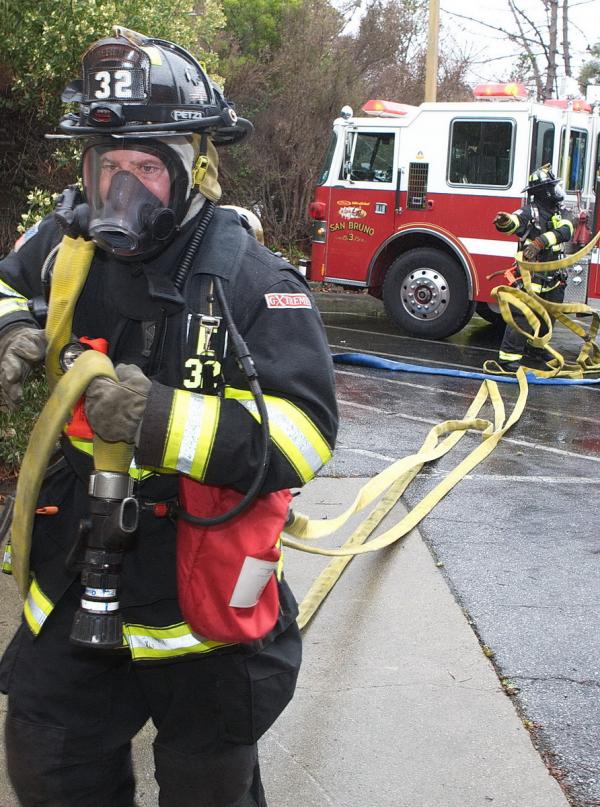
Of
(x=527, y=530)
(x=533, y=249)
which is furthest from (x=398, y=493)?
(x=533, y=249)

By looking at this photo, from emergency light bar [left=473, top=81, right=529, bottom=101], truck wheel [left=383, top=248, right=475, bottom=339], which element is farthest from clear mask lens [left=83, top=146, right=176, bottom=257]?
emergency light bar [left=473, top=81, right=529, bottom=101]

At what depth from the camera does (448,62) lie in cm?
2242

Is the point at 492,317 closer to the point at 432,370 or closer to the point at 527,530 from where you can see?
the point at 432,370

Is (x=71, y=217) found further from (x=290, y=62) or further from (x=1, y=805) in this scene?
(x=290, y=62)

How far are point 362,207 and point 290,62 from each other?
529 centimetres

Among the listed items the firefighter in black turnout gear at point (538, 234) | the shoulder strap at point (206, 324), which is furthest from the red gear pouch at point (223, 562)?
the firefighter in black turnout gear at point (538, 234)

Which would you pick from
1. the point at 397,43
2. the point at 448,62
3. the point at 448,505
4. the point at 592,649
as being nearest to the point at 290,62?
the point at 397,43

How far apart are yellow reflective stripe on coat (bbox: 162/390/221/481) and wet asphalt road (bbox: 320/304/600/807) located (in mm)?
1708

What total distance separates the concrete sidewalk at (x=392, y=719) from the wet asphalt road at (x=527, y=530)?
0.11 metres

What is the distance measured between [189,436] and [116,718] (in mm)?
685

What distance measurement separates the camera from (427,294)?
11.3 metres

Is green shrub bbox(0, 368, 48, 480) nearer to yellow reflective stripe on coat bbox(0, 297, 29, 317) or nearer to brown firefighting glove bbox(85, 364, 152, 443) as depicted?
yellow reflective stripe on coat bbox(0, 297, 29, 317)

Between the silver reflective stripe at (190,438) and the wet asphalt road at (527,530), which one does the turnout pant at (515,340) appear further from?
the silver reflective stripe at (190,438)

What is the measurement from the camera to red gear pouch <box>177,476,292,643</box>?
6.46 ft
